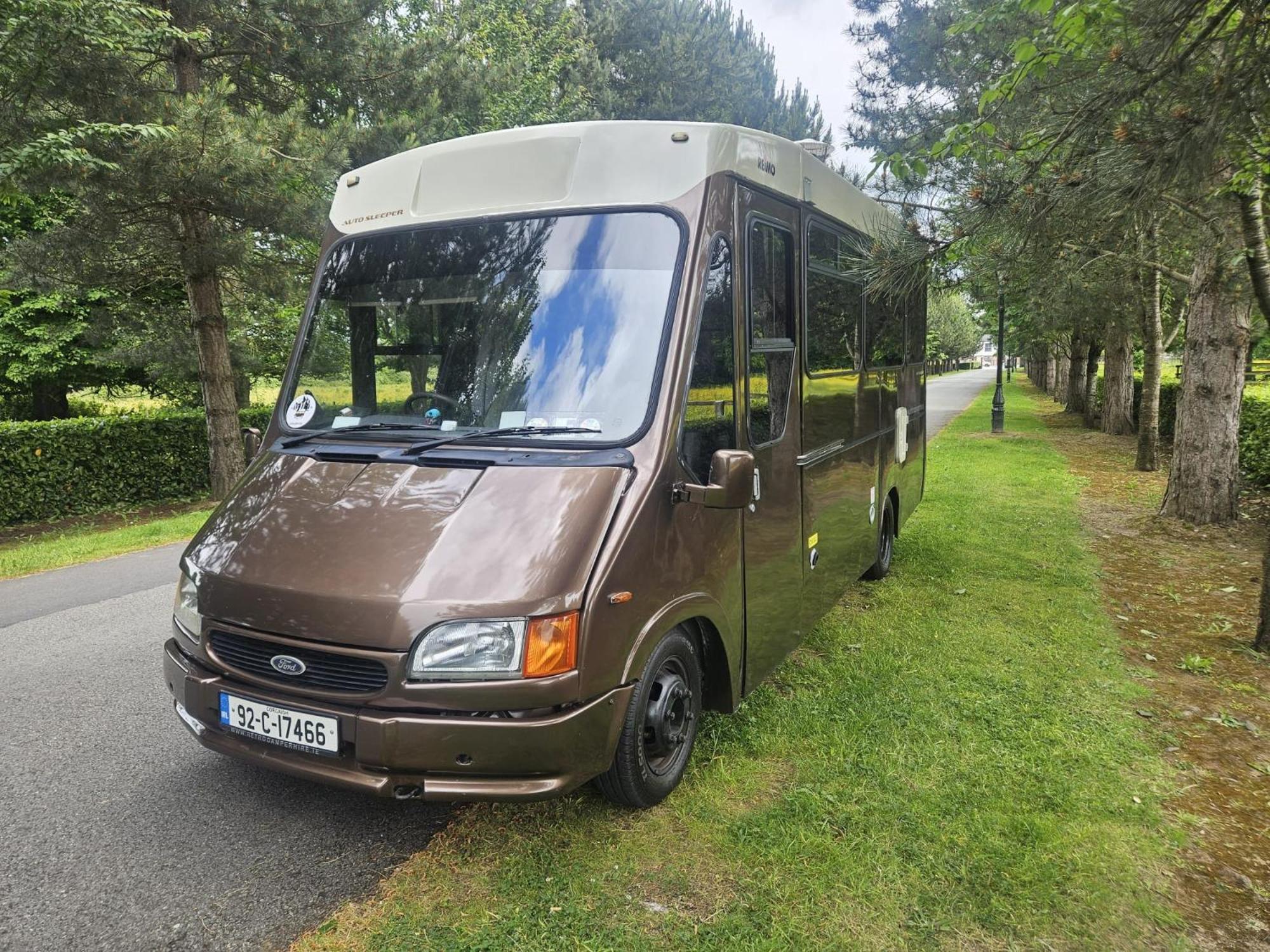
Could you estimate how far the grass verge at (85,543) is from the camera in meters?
8.41

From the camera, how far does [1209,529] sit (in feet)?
27.3

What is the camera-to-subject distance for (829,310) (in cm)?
485

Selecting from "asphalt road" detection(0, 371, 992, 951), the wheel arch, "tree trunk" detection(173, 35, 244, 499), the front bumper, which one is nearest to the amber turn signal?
the front bumper

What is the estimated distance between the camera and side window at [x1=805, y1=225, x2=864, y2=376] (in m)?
4.50

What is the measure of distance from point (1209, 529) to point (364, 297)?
8.52 meters

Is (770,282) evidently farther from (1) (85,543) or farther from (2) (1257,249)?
(1) (85,543)

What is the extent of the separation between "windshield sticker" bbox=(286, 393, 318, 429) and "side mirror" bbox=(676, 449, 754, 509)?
70.5 inches

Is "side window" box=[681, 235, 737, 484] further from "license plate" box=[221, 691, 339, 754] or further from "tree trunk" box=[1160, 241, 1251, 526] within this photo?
"tree trunk" box=[1160, 241, 1251, 526]

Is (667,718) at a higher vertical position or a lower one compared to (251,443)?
lower

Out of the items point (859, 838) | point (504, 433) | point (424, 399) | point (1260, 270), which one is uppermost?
point (1260, 270)

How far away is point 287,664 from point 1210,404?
9076 millimetres

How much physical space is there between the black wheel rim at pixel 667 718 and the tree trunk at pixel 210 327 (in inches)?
371

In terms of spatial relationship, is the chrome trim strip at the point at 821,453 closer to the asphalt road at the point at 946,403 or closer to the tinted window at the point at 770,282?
the tinted window at the point at 770,282

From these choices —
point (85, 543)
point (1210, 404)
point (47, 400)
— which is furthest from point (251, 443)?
point (47, 400)
